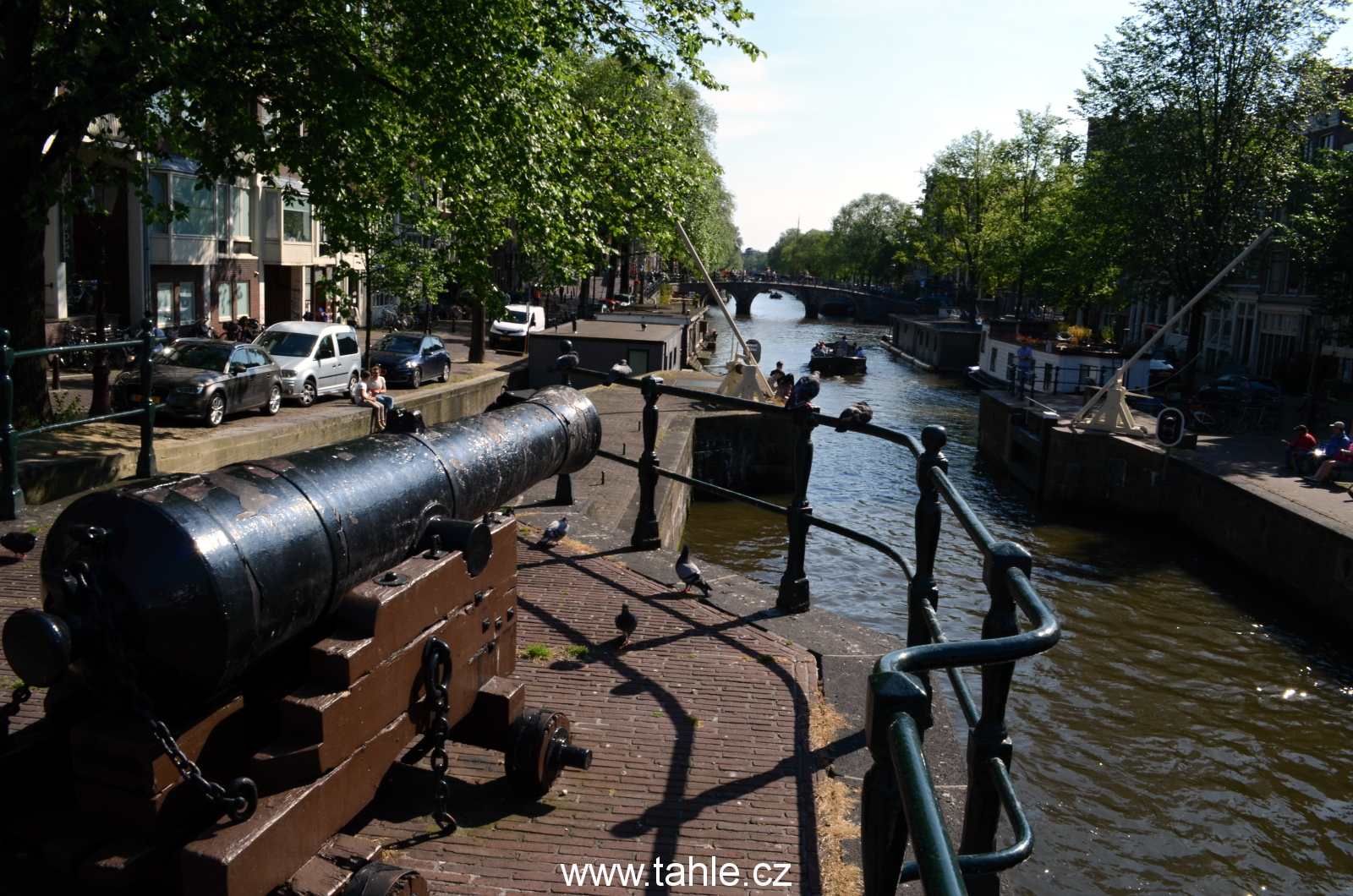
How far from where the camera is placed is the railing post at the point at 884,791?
1.39 meters

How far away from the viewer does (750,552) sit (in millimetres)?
16578

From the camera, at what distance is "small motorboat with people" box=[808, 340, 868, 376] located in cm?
4391

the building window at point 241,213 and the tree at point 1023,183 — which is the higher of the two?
the tree at point 1023,183

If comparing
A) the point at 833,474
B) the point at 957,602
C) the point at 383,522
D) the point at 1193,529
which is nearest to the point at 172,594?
the point at 383,522

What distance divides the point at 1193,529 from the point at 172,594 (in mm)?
19631

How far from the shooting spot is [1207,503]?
60.6ft

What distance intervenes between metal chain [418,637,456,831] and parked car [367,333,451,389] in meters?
20.7

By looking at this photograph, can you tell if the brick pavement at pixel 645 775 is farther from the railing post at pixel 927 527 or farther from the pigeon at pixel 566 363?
the pigeon at pixel 566 363

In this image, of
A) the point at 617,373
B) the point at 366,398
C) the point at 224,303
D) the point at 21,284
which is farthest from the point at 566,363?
the point at 224,303

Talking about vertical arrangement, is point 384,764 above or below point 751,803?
above

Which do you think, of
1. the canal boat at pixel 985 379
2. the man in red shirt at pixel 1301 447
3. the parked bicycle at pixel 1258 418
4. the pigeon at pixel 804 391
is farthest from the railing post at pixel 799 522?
the canal boat at pixel 985 379

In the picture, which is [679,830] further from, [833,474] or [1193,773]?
[833,474]

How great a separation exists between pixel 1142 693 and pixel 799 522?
25.3ft

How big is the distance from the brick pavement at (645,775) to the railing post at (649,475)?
1.40 m
